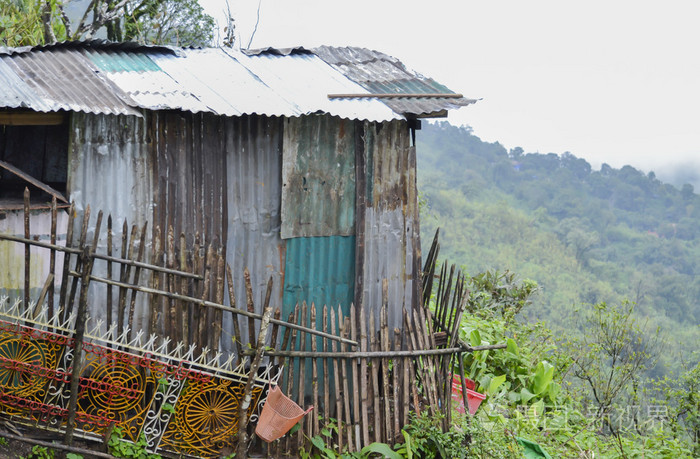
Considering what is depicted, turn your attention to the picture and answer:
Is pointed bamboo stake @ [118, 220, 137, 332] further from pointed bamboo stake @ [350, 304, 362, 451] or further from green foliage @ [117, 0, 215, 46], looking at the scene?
green foliage @ [117, 0, 215, 46]

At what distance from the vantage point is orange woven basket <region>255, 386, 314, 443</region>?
515cm

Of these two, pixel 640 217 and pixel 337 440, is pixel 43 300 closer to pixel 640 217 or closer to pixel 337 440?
pixel 337 440

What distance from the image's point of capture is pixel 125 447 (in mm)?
5039

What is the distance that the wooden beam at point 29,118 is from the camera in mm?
4879

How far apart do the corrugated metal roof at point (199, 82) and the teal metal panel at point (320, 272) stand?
3.96 feet

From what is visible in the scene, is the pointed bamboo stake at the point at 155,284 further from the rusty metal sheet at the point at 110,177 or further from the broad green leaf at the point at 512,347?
the broad green leaf at the point at 512,347

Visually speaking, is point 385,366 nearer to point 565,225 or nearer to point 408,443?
point 408,443

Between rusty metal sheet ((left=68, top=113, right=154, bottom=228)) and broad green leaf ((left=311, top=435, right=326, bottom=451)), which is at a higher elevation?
rusty metal sheet ((left=68, top=113, right=154, bottom=228))

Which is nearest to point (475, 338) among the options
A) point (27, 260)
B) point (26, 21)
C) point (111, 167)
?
point (111, 167)

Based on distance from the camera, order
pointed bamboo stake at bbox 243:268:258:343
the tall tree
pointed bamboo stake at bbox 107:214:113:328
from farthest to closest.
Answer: the tall tree, pointed bamboo stake at bbox 243:268:258:343, pointed bamboo stake at bbox 107:214:113:328

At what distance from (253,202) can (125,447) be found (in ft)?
7.30

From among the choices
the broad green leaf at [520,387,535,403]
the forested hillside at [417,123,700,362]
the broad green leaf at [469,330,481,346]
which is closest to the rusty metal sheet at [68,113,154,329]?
the broad green leaf at [469,330,481,346]

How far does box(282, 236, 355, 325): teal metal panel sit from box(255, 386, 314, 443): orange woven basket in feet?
2.84

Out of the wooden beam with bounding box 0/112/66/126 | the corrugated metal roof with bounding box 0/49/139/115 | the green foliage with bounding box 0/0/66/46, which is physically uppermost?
the green foliage with bounding box 0/0/66/46
